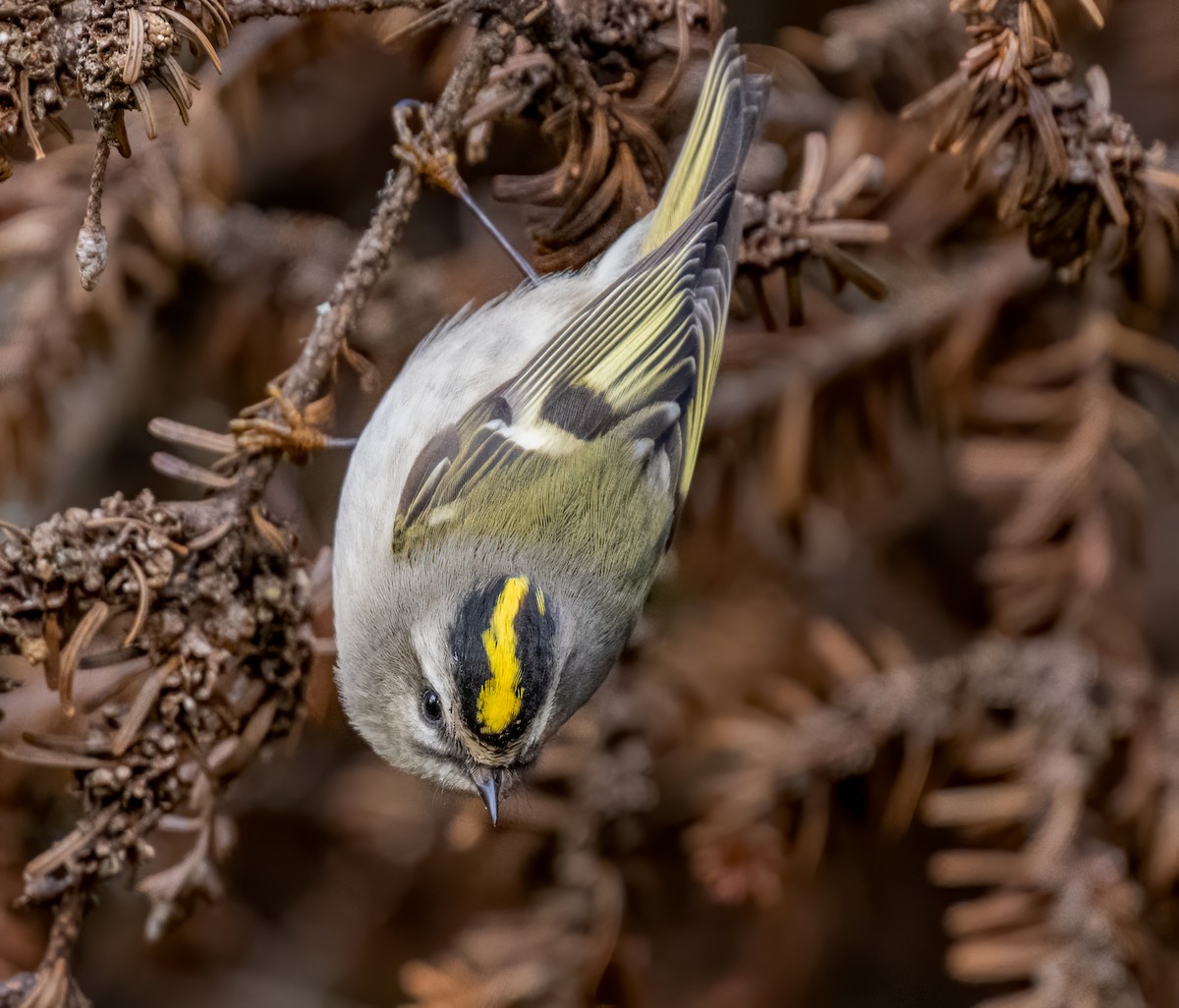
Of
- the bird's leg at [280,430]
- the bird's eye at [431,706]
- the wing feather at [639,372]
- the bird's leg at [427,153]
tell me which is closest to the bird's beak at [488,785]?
the bird's eye at [431,706]

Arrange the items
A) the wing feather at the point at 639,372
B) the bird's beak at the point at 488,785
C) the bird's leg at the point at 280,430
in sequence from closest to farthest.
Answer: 1. the bird's leg at the point at 280,430
2. the bird's beak at the point at 488,785
3. the wing feather at the point at 639,372

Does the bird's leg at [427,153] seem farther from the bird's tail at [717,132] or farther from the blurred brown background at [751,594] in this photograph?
the bird's tail at [717,132]

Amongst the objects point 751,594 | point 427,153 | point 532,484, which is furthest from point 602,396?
point 427,153

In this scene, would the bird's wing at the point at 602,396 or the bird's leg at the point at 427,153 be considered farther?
the bird's wing at the point at 602,396

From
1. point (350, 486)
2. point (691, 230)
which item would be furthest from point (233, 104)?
point (691, 230)

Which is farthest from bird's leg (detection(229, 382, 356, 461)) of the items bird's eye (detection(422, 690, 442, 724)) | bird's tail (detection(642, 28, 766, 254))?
bird's tail (detection(642, 28, 766, 254))

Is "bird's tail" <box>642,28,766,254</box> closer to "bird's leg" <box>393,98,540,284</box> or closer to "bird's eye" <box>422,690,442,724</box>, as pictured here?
"bird's leg" <box>393,98,540,284</box>
